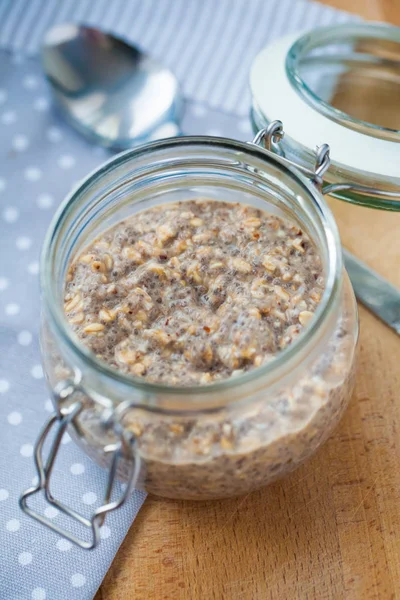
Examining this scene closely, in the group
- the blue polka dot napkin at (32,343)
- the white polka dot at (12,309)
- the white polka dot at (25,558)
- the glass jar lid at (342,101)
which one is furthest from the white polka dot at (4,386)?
the glass jar lid at (342,101)

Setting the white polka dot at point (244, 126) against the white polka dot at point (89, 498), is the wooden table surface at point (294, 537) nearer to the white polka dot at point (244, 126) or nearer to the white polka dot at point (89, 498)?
the white polka dot at point (89, 498)

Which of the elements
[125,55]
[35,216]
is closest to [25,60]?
[125,55]

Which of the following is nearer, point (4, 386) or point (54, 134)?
point (4, 386)

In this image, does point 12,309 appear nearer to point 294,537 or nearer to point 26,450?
point 26,450

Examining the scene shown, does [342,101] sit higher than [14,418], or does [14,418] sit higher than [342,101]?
[342,101]

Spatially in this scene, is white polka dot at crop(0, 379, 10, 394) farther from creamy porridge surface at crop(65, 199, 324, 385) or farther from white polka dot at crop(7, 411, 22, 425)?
creamy porridge surface at crop(65, 199, 324, 385)

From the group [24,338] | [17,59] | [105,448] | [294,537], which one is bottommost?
[294,537]

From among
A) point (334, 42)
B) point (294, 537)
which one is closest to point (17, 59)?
point (334, 42)

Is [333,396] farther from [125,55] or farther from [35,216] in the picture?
[125,55]
